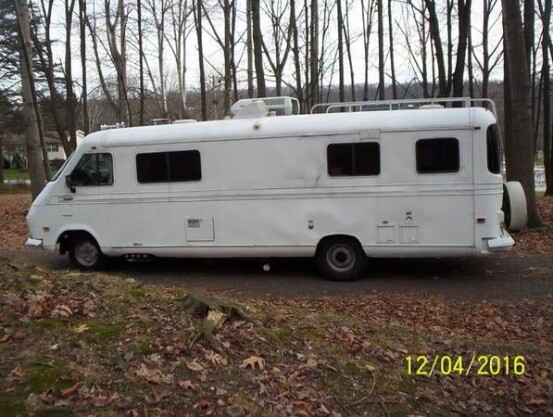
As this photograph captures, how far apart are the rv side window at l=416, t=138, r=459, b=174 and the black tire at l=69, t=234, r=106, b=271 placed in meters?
5.65

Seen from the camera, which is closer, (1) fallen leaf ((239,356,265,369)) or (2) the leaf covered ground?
(2) the leaf covered ground

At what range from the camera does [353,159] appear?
8.41m

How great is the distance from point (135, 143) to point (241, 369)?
6119 mm

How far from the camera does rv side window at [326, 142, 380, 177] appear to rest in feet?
27.3

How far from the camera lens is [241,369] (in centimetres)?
398

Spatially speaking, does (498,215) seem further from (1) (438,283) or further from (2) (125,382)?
(2) (125,382)

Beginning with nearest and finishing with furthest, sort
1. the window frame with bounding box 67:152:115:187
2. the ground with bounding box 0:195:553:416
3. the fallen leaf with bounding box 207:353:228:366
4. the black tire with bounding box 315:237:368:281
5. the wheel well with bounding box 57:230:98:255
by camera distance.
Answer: the ground with bounding box 0:195:553:416
the fallen leaf with bounding box 207:353:228:366
the black tire with bounding box 315:237:368:281
the window frame with bounding box 67:152:115:187
the wheel well with bounding box 57:230:98:255

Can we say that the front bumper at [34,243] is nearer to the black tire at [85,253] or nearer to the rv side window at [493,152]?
the black tire at [85,253]

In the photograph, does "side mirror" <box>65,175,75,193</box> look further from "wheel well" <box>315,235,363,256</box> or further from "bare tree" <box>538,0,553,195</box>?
"bare tree" <box>538,0,553,195</box>

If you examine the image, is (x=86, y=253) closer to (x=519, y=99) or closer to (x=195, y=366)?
(x=195, y=366)

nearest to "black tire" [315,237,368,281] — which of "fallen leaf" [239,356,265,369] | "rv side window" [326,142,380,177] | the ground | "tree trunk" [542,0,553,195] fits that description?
"rv side window" [326,142,380,177]

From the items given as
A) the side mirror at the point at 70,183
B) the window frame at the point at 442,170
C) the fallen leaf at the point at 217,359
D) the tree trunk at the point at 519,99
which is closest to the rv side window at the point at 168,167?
the side mirror at the point at 70,183

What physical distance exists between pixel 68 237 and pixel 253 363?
6.84 metres

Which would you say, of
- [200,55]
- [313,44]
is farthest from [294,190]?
[313,44]
